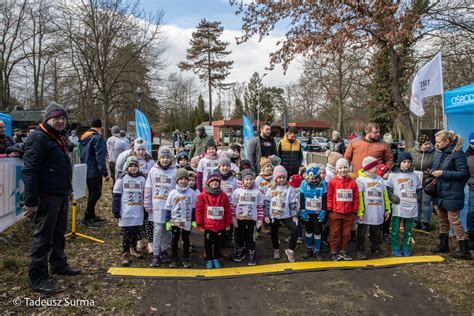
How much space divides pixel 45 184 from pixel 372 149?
5.08m

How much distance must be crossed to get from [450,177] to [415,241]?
1716 mm

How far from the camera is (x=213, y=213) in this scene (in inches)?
199

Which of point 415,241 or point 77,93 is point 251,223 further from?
point 77,93

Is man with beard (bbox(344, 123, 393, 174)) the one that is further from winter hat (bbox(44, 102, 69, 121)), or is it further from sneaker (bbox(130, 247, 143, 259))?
winter hat (bbox(44, 102, 69, 121))

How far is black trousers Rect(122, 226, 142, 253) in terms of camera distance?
5.32m

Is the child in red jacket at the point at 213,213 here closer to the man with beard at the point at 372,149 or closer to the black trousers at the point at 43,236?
the black trousers at the point at 43,236

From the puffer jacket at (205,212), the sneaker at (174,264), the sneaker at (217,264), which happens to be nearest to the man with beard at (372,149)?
the puffer jacket at (205,212)

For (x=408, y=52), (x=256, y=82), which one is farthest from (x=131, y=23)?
(x=256, y=82)

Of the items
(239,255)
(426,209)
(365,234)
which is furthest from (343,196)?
(426,209)

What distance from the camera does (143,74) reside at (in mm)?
25391

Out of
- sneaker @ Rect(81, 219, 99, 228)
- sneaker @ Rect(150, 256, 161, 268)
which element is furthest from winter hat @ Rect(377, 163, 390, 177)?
sneaker @ Rect(81, 219, 99, 228)

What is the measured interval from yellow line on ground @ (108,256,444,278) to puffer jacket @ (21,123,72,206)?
1460mm

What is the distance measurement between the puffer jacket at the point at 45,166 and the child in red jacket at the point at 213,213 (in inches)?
71.2

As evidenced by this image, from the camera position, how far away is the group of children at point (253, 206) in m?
5.14
